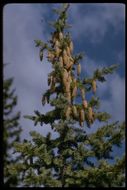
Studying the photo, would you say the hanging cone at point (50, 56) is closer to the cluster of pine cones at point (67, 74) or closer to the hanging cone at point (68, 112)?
the cluster of pine cones at point (67, 74)

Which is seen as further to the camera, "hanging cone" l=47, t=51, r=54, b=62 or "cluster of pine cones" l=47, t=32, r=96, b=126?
"hanging cone" l=47, t=51, r=54, b=62

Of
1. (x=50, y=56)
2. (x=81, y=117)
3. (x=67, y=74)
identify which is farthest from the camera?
(x=50, y=56)

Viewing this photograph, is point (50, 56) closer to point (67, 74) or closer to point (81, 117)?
point (67, 74)

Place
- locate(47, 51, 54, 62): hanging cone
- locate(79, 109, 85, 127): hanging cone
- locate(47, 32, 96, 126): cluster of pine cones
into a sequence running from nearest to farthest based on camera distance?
locate(79, 109, 85, 127): hanging cone, locate(47, 32, 96, 126): cluster of pine cones, locate(47, 51, 54, 62): hanging cone

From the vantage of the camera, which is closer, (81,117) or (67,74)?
(81,117)

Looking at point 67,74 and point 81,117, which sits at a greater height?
point 67,74

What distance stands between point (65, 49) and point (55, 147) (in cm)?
392

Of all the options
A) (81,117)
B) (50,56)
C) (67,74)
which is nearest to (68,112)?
(81,117)

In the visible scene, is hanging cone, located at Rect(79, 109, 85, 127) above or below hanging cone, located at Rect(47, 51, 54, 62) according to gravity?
below

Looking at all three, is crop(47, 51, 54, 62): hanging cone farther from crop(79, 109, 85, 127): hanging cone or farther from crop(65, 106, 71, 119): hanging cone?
crop(79, 109, 85, 127): hanging cone

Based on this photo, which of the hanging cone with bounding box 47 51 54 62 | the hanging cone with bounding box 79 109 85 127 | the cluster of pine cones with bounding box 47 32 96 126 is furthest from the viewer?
the hanging cone with bounding box 47 51 54 62

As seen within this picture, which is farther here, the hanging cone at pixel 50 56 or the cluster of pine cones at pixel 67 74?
the hanging cone at pixel 50 56

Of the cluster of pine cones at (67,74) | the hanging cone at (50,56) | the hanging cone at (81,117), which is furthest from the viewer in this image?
the hanging cone at (50,56)

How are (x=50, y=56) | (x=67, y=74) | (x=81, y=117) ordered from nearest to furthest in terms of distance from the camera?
(x=81, y=117)
(x=67, y=74)
(x=50, y=56)
